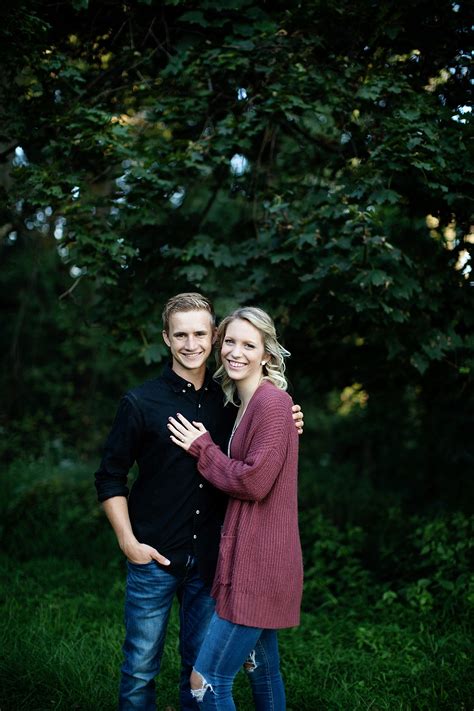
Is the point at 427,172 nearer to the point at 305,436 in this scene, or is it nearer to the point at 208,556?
the point at 208,556

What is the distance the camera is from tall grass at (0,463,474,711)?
10.7ft

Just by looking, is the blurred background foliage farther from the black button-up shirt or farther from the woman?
the black button-up shirt

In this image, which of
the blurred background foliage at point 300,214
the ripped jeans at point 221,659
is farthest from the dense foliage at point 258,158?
the ripped jeans at point 221,659

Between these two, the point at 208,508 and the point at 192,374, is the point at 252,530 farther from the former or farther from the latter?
the point at 192,374

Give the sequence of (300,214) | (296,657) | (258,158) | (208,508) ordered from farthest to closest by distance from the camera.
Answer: (258,158), (300,214), (296,657), (208,508)

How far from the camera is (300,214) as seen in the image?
4.02 metres

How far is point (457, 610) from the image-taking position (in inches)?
163

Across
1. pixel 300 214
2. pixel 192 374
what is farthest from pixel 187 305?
pixel 300 214

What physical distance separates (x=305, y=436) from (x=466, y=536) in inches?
225

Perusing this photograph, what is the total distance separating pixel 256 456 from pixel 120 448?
604mm

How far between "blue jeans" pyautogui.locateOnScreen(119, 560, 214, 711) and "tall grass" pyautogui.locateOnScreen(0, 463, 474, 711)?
73 cm

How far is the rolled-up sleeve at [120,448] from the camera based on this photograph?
8.41ft

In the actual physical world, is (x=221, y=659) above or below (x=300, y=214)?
below

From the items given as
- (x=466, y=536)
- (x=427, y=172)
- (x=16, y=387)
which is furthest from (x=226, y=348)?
(x=16, y=387)
